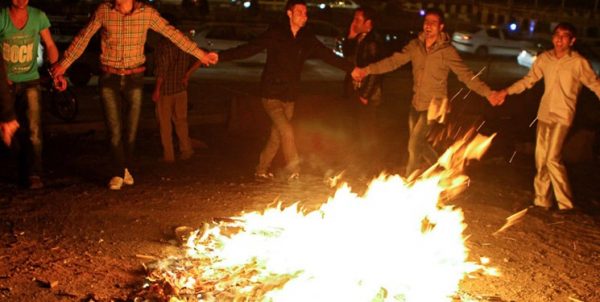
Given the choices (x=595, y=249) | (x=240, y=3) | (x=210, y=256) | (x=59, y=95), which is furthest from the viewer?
(x=240, y=3)

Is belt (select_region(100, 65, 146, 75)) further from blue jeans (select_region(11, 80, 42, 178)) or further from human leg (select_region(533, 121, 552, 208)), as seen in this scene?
human leg (select_region(533, 121, 552, 208))

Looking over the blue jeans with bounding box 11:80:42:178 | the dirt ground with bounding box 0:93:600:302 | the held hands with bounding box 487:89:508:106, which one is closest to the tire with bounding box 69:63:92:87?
the dirt ground with bounding box 0:93:600:302

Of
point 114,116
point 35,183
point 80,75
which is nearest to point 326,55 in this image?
point 114,116

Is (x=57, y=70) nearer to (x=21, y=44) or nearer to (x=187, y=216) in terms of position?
(x=21, y=44)

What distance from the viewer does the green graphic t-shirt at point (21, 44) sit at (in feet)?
22.4

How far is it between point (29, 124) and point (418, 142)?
4.21 m

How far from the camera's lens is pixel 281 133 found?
8.02 meters

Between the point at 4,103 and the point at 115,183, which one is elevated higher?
the point at 4,103

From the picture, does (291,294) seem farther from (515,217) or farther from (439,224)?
(515,217)

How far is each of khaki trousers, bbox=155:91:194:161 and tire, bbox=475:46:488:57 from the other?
24053 millimetres

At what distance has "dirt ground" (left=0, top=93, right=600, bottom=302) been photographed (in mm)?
5398

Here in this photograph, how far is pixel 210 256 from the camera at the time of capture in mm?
5586

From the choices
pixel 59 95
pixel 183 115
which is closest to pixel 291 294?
pixel 183 115

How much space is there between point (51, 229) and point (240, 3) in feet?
117
